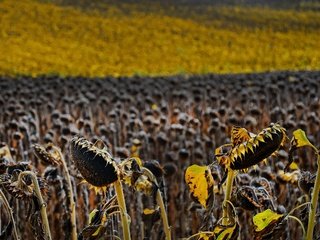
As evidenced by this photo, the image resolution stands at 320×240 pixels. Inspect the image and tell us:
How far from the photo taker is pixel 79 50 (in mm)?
32094

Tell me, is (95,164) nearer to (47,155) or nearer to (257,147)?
(257,147)

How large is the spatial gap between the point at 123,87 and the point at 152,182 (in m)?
12.0

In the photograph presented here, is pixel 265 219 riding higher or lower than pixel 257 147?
lower

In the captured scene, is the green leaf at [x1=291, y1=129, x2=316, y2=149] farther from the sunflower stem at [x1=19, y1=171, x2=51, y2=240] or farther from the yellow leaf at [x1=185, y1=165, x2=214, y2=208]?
the sunflower stem at [x1=19, y1=171, x2=51, y2=240]

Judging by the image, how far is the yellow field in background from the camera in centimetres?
2811

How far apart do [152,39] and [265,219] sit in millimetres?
33025

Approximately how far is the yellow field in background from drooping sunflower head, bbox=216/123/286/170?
22.5 metres

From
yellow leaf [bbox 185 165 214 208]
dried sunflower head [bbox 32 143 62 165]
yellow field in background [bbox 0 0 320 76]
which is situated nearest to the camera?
yellow leaf [bbox 185 165 214 208]

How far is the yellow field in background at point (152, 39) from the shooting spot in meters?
28.1

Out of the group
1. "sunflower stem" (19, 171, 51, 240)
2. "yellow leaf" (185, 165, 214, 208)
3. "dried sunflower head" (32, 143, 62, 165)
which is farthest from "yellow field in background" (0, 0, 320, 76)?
"yellow leaf" (185, 165, 214, 208)

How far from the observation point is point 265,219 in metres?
2.10

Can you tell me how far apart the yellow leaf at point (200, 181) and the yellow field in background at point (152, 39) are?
22335 mm

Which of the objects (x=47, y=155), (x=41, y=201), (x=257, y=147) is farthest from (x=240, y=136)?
(x=47, y=155)

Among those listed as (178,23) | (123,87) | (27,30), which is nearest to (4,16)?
(27,30)
